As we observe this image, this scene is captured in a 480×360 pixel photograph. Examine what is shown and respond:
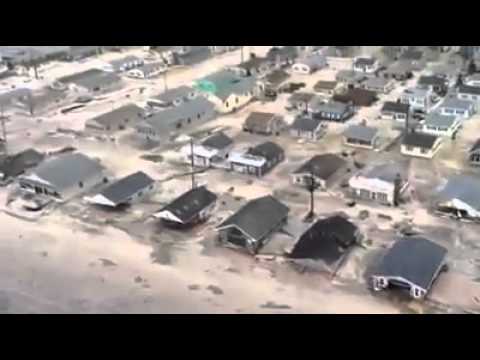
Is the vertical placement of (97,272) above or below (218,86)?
below

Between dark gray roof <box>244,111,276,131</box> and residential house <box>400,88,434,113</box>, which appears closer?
dark gray roof <box>244,111,276,131</box>

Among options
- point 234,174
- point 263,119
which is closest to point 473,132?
point 263,119

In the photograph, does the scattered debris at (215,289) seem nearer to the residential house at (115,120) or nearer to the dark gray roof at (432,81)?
the residential house at (115,120)

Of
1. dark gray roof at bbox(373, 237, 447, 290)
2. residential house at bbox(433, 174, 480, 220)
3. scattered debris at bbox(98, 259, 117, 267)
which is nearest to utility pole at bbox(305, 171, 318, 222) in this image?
dark gray roof at bbox(373, 237, 447, 290)

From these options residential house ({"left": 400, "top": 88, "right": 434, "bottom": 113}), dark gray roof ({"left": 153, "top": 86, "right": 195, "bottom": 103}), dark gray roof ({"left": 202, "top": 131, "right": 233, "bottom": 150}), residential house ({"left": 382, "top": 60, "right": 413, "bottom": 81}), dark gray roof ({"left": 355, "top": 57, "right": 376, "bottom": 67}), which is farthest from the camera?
dark gray roof ({"left": 355, "top": 57, "right": 376, "bottom": 67})

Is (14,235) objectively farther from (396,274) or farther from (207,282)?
(396,274)

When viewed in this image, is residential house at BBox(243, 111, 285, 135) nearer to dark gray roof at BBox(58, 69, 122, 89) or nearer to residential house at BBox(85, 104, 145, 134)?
residential house at BBox(85, 104, 145, 134)

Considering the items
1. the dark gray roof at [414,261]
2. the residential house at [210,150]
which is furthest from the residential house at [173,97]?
the dark gray roof at [414,261]

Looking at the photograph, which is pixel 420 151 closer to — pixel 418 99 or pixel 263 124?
pixel 418 99
